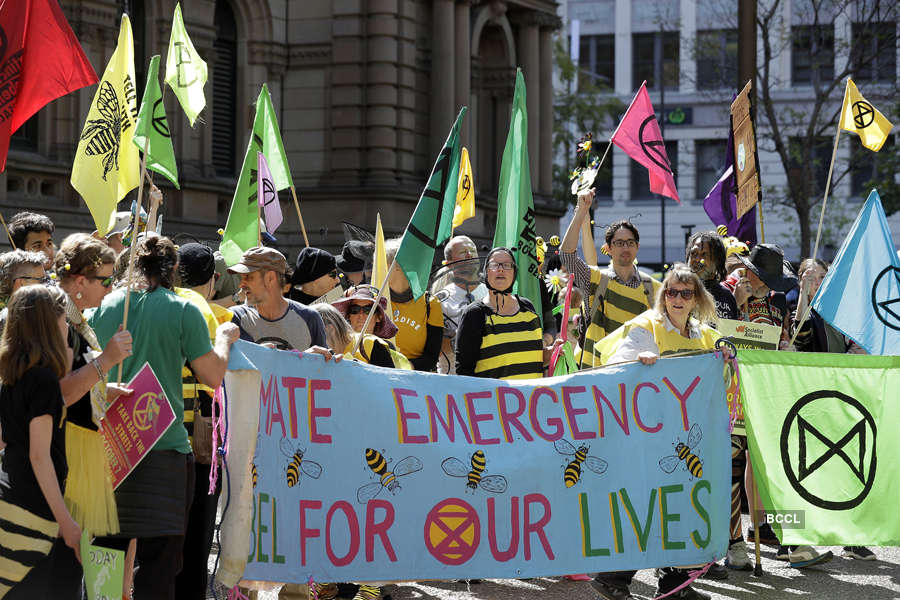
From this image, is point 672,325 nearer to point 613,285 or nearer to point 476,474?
point 613,285

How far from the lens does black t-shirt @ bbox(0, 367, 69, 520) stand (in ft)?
16.6

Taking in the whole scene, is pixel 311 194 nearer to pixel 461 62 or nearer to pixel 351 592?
pixel 461 62

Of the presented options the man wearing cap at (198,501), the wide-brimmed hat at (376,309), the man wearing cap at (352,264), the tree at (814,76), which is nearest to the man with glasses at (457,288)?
the man wearing cap at (352,264)

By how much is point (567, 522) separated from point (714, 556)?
812 mm

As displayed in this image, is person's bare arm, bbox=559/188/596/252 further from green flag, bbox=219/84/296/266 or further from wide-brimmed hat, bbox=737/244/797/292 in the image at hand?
green flag, bbox=219/84/296/266

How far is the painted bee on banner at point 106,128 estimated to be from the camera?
7.74 meters

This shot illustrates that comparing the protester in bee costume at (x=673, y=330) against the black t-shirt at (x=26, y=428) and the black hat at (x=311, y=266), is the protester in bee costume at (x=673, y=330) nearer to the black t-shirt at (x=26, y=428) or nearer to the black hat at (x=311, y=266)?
the black hat at (x=311, y=266)

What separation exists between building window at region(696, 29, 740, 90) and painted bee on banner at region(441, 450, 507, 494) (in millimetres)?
29382

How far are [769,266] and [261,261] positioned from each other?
4117mm

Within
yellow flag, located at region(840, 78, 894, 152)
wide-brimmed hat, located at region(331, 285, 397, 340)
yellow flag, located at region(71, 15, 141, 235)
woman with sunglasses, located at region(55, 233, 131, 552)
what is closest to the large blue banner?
woman with sunglasses, located at region(55, 233, 131, 552)

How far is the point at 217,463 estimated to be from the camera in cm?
617

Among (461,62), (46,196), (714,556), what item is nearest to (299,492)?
(714,556)

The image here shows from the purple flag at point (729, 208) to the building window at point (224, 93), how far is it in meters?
13.3

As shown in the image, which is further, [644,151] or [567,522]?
[644,151]
